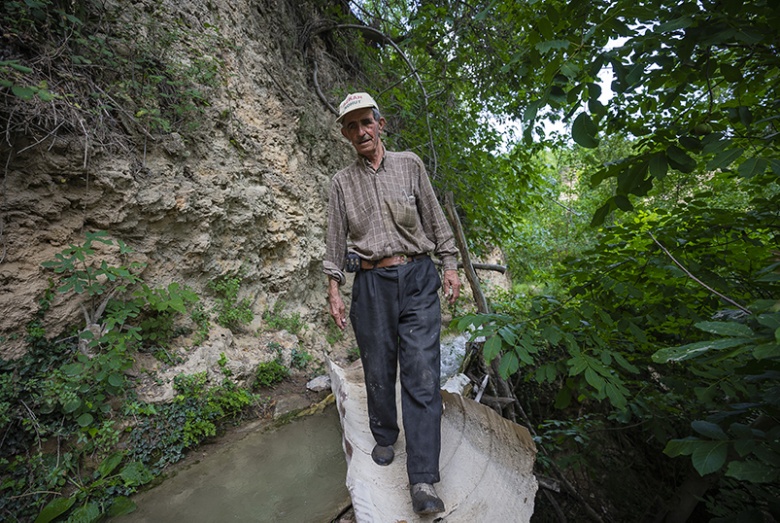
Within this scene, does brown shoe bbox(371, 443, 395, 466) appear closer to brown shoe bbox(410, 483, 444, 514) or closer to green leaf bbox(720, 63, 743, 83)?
brown shoe bbox(410, 483, 444, 514)

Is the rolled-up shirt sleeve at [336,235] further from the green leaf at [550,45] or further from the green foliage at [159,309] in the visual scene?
the green foliage at [159,309]

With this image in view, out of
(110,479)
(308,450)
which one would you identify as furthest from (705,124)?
(110,479)

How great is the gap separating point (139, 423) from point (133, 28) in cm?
361

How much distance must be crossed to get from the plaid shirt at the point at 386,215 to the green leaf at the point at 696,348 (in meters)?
1.25

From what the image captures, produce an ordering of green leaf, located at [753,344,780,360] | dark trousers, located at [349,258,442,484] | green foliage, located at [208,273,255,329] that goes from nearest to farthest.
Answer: green leaf, located at [753,344,780,360]
dark trousers, located at [349,258,442,484]
green foliage, located at [208,273,255,329]

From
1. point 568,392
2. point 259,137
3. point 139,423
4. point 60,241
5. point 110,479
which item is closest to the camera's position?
point 568,392

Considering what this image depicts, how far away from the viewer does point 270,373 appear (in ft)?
12.2

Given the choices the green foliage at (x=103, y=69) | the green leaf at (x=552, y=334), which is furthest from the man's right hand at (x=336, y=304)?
the green foliage at (x=103, y=69)

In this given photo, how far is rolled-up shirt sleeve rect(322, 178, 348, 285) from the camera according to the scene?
2.34 m

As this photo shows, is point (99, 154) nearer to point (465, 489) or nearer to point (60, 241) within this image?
point (60, 241)

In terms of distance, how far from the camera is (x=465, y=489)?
1.90 metres

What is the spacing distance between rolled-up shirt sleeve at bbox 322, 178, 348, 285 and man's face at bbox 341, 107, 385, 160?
0.29m

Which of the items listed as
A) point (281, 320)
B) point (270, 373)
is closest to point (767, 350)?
point (270, 373)

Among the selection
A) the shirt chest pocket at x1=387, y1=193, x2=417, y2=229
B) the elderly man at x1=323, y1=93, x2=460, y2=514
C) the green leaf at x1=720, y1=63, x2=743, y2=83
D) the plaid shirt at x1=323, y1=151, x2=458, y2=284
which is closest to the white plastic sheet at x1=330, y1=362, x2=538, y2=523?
the elderly man at x1=323, y1=93, x2=460, y2=514
